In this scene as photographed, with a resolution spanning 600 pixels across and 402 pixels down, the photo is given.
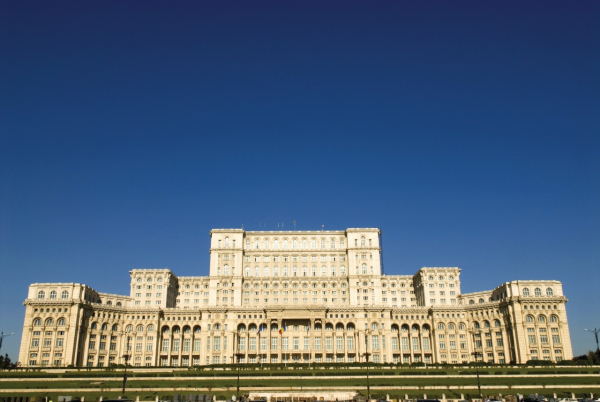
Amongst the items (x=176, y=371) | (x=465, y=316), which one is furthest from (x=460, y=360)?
(x=176, y=371)

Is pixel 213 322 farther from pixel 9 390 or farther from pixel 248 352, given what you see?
pixel 9 390

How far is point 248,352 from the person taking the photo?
488 ft

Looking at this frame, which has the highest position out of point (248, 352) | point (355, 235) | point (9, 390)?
point (355, 235)

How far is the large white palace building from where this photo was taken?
143m

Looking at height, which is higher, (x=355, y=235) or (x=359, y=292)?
(x=355, y=235)

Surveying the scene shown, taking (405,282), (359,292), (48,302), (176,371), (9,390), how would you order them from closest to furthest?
(9,390) → (176,371) → (48,302) → (359,292) → (405,282)

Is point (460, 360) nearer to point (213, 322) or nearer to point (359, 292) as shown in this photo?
point (359, 292)

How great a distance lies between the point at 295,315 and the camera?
15075 centimetres

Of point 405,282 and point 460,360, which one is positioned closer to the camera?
point 460,360

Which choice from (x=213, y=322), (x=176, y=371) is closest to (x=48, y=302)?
(x=213, y=322)

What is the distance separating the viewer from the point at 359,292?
541 ft

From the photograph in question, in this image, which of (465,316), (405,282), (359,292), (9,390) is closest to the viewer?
(9,390)

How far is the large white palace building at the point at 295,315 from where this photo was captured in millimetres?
143250

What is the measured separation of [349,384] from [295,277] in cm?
7339
